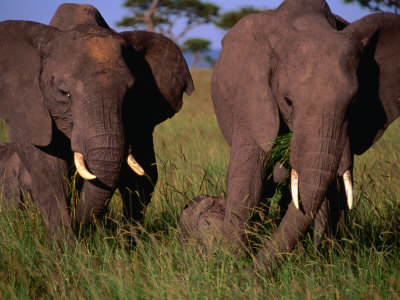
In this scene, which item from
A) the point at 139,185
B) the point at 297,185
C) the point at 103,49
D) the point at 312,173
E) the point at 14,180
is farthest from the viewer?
the point at 14,180

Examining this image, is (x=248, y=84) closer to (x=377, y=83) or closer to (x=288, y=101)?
(x=288, y=101)

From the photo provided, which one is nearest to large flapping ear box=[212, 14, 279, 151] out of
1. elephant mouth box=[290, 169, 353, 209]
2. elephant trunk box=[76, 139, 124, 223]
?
elephant mouth box=[290, 169, 353, 209]

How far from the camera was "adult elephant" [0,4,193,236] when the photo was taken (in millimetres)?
3588

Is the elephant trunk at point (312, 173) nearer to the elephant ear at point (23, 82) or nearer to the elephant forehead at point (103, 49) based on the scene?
the elephant forehead at point (103, 49)

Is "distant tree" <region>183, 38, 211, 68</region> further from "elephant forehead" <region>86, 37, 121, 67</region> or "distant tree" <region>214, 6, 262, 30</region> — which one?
"elephant forehead" <region>86, 37, 121, 67</region>

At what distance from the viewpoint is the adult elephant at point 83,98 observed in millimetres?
3588

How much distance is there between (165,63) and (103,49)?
2.66 ft

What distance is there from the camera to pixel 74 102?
3.65 metres

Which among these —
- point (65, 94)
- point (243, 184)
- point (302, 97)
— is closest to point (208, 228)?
point (243, 184)

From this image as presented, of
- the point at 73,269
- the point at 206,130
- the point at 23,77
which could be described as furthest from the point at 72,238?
the point at 206,130

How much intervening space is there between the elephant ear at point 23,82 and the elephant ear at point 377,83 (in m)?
2.03

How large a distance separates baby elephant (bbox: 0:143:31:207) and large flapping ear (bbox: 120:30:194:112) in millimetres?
1425

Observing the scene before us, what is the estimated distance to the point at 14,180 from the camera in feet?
16.8

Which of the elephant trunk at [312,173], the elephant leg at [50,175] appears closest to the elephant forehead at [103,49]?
the elephant leg at [50,175]
